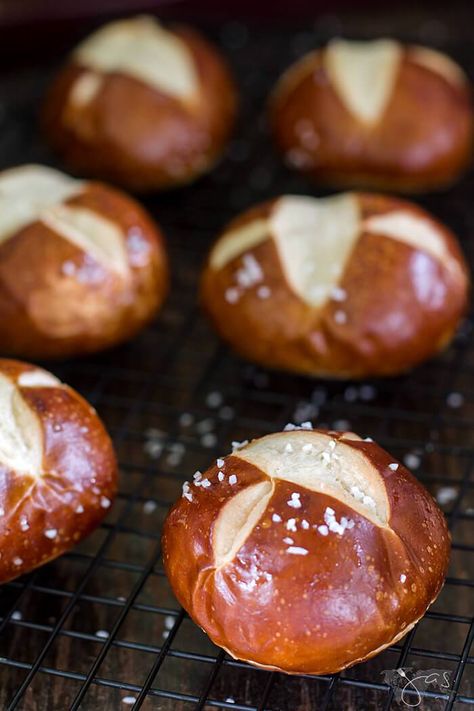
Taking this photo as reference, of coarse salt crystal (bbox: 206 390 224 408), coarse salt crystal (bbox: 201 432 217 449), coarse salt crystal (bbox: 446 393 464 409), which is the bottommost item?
coarse salt crystal (bbox: 206 390 224 408)

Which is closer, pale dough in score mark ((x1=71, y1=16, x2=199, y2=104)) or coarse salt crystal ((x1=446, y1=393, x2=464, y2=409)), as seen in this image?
coarse salt crystal ((x1=446, y1=393, x2=464, y2=409))

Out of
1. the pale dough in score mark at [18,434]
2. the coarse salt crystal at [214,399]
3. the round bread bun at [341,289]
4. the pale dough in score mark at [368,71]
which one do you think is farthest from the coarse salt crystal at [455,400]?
the pale dough in score mark at [18,434]

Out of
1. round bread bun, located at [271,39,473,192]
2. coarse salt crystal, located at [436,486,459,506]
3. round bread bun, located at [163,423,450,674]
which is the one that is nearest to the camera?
round bread bun, located at [163,423,450,674]

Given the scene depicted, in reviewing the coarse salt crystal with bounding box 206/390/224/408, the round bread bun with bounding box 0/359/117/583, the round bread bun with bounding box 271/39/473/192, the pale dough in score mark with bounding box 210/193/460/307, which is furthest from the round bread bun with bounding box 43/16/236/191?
the round bread bun with bounding box 0/359/117/583

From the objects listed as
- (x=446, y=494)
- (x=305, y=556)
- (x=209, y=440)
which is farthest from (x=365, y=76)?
(x=305, y=556)

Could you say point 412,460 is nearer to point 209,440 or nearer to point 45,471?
point 209,440

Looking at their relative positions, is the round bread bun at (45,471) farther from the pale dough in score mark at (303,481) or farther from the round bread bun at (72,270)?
the round bread bun at (72,270)

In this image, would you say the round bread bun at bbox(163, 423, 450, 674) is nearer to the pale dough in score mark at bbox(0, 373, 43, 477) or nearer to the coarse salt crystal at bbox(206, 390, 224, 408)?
the pale dough in score mark at bbox(0, 373, 43, 477)

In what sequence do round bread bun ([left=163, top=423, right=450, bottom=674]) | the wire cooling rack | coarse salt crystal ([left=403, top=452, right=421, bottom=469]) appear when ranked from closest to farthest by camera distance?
round bread bun ([left=163, top=423, right=450, bottom=674]) < the wire cooling rack < coarse salt crystal ([left=403, top=452, right=421, bottom=469])
